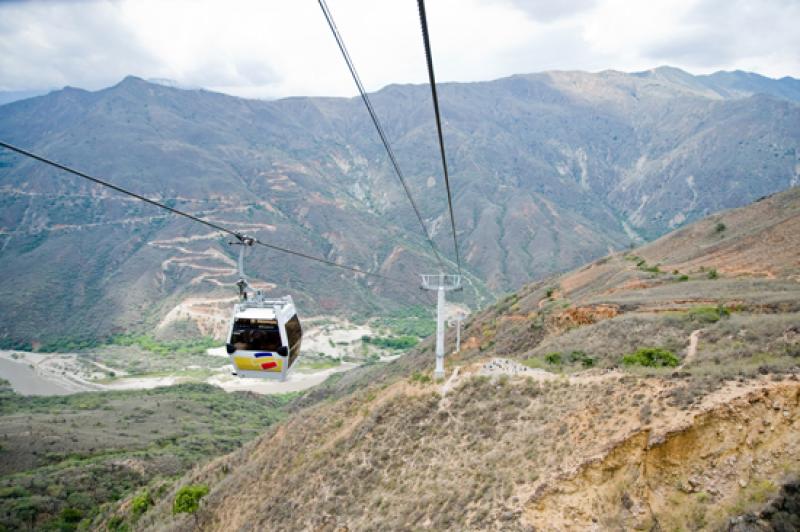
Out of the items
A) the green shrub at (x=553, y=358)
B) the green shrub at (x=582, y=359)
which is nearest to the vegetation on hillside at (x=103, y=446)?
the green shrub at (x=553, y=358)

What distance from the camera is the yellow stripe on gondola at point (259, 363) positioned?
16188 millimetres

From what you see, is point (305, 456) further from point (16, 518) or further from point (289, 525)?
point (16, 518)

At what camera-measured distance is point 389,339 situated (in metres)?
126

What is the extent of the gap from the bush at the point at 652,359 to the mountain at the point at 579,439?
0.10 metres

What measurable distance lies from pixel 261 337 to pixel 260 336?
0.05 metres

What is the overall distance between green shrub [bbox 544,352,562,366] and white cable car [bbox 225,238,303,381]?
38.2 feet

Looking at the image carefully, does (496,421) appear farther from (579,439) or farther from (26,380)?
(26,380)

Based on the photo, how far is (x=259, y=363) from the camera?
1634cm

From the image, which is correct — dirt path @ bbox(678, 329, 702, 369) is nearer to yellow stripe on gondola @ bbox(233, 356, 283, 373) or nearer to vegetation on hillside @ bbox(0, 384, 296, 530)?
yellow stripe on gondola @ bbox(233, 356, 283, 373)

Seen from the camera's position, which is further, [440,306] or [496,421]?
[440,306]

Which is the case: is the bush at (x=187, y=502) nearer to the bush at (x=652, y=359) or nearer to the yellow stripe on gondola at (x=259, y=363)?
the yellow stripe on gondola at (x=259, y=363)

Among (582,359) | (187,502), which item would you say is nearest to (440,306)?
(582,359)

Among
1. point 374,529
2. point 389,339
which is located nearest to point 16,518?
point 374,529

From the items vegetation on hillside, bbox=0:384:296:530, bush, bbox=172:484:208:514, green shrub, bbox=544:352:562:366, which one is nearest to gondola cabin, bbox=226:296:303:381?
green shrub, bbox=544:352:562:366
